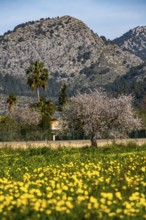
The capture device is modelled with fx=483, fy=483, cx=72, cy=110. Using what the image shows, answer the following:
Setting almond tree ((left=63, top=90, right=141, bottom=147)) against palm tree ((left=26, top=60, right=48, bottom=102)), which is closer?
almond tree ((left=63, top=90, right=141, bottom=147))

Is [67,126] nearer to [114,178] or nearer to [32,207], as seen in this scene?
[114,178]

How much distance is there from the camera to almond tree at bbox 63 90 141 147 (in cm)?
5128

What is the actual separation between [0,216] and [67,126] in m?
44.5

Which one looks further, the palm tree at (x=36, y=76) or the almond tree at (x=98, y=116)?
the palm tree at (x=36, y=76)

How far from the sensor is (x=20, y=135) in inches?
2410

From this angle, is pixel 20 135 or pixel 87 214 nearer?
pixel 87 214

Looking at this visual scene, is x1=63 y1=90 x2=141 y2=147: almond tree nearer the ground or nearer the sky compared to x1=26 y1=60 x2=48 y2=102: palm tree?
nearer the ground

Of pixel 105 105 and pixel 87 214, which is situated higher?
pixel 105 105

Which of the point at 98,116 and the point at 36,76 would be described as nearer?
the point at 98,116

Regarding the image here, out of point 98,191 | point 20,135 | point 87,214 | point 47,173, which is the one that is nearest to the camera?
point 87,214

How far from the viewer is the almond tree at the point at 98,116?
51.3m

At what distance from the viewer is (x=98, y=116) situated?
51.3 meters

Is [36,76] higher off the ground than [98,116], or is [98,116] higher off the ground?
[36,76]

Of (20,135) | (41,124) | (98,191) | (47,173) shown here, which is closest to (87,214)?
(98,191)
